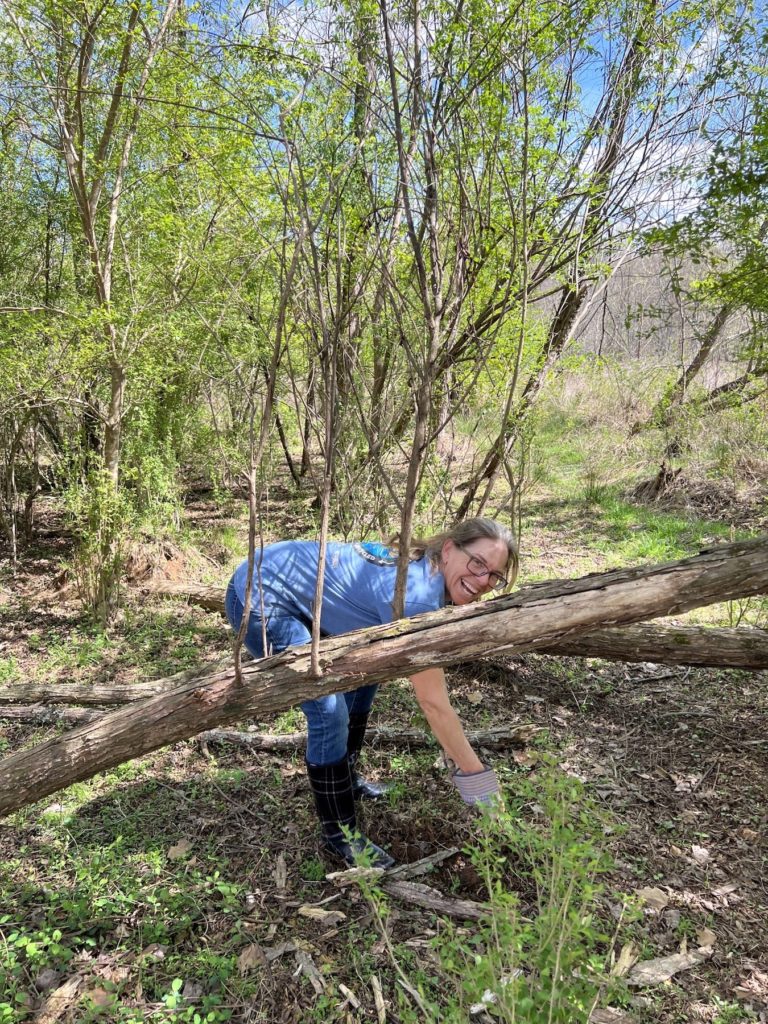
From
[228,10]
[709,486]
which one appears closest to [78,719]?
[228,10]

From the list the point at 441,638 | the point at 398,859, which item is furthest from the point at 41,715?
the point at 441,638

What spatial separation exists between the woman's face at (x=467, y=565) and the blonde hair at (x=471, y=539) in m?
0.01

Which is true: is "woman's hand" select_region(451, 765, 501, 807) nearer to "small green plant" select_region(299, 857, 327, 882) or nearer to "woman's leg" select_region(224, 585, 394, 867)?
"woman's leg" select_region(224, 585, 394, 867)

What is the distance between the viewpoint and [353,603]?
2.18 meters

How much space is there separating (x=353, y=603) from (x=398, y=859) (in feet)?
3.33

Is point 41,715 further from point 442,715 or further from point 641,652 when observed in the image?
point 641,652

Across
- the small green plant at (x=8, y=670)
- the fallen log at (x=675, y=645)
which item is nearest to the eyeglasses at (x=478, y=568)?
the fallen log at (x=675, y=645)

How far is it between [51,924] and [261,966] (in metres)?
0.74

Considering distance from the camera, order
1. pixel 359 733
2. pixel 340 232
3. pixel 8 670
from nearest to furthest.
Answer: pixel 340 232 < pixel 359 733 < pixel 8 670

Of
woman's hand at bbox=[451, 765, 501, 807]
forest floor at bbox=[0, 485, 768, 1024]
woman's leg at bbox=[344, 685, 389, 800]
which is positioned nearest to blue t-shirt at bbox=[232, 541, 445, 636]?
woman's leg at bbox=[344, 685, 389, 800]

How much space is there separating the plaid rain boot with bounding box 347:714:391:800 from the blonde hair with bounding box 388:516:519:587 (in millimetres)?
877

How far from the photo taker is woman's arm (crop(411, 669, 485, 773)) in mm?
1996

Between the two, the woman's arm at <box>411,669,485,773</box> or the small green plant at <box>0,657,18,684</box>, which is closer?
the woman's arm at <box>411,669,485,773</box>

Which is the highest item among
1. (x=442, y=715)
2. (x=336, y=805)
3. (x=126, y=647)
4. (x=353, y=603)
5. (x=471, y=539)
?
(x=471, y=539)
